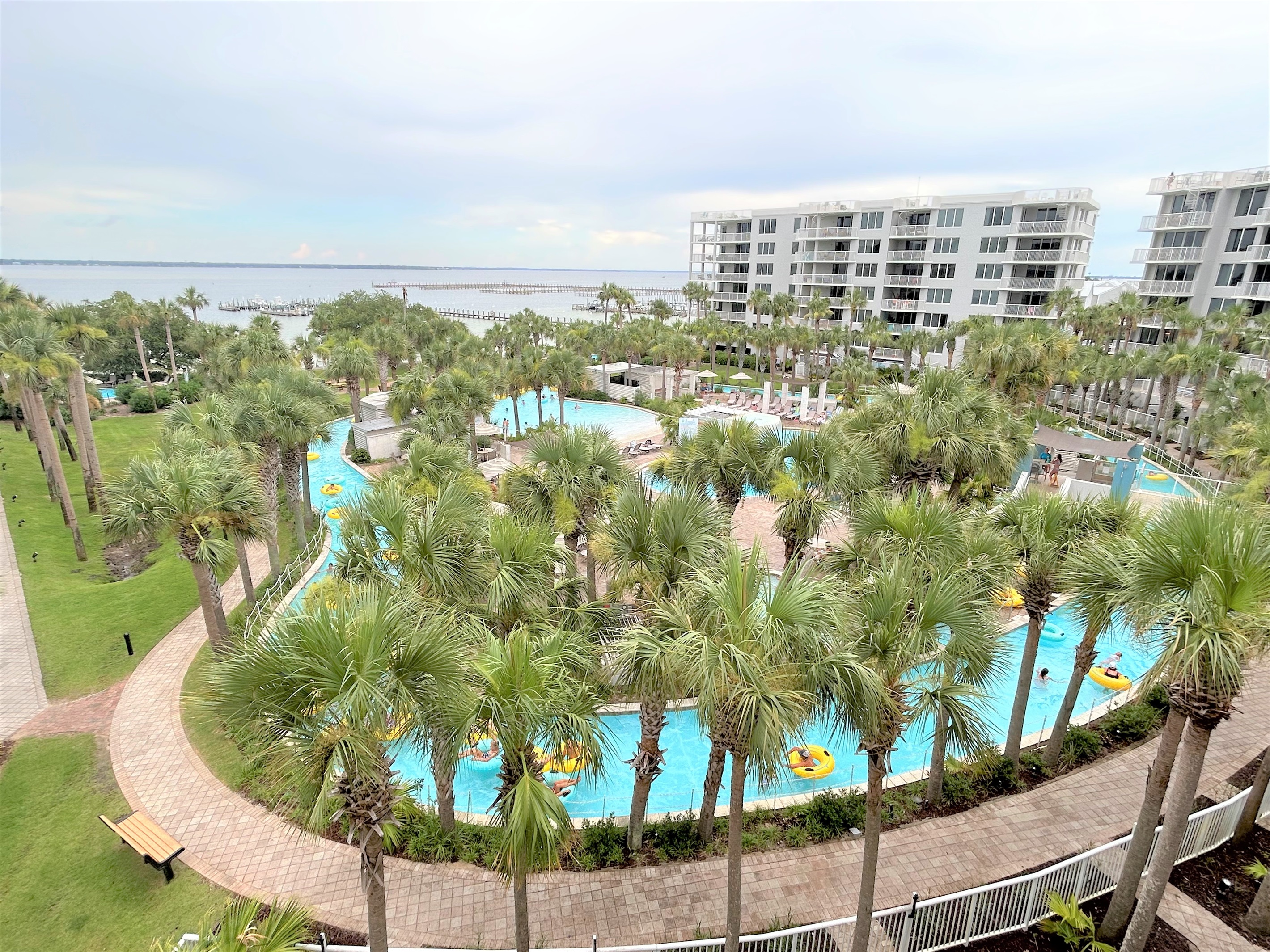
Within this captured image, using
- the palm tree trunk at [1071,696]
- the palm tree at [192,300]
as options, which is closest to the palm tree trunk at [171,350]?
the palm tree at [192,300]

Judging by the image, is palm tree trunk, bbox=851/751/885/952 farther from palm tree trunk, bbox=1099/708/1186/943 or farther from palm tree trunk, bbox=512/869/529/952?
palm tree trunk, bbox=512/869/529/952

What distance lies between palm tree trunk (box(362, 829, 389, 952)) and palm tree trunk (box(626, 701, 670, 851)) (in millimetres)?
3596

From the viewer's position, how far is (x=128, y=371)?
5872cm

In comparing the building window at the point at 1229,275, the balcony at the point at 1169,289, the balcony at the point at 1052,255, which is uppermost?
the balcony at the point at 1052,255

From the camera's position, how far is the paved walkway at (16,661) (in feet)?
46.2

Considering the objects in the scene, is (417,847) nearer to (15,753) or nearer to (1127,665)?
(15,753)

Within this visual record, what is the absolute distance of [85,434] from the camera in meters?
A: 26.7

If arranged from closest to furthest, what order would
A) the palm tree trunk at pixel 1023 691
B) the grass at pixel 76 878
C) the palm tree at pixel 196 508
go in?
the grass at pixel 76 878 < the palm tree trunk at pixel 1023 691 < the palm tree at pixel 196 508

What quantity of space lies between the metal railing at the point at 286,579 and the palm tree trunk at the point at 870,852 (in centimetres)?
1323

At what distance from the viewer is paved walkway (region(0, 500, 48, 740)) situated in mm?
14078

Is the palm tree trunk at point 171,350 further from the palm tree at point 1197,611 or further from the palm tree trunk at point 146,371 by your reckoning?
the palm tree at point 1197,611

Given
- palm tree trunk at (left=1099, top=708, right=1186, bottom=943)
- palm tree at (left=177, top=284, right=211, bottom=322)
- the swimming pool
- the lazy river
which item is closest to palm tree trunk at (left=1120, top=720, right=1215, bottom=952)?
palm tree trunk at (left=1099, top=708, right=1186, bottom=943)

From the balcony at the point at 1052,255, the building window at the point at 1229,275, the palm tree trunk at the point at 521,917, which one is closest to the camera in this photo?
the palm tree trunk at the point at 521,917

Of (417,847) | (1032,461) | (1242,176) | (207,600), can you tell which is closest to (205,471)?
(207,600)
